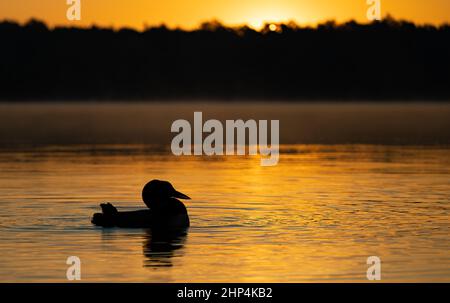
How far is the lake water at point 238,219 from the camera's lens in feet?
56.7

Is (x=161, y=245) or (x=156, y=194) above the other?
(x=156, y=194)

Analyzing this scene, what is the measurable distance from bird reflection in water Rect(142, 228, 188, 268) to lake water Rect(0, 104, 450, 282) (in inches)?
1.3

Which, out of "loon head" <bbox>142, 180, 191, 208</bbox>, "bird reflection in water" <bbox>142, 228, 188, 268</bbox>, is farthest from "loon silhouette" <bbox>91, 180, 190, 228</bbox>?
"bird reflection in water" <bbox>142, 228, 188, 268</bbox>

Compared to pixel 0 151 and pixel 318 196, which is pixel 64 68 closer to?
pixel 0 151

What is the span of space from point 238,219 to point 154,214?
159 centimetres

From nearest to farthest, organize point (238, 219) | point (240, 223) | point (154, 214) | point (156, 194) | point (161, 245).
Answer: point (161, 245)
point (154, 214)
point (240, 223)
point (156, 194)
point (238, 219)

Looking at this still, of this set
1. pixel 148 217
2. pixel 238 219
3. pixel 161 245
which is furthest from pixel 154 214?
pixel 161 245

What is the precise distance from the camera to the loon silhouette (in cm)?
2114

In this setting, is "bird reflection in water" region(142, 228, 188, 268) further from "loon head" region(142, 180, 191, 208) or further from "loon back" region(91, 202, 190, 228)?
"loon head" region(142, 180, 191, 208)

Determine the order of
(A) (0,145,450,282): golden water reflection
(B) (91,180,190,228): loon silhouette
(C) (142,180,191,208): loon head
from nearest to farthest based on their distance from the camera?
(A) (0,145,450,282): golden water reflection < (B) (91,180,190,228): loon silhouette < (C) (142,180,191,208): loon head

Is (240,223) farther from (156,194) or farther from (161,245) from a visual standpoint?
(161,245)

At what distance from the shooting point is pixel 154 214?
2139 centimetres

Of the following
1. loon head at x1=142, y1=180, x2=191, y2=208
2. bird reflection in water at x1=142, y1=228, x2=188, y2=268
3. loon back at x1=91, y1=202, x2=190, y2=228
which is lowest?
bird reflection in water at x1=142, y1=228, x2=188, y2=268

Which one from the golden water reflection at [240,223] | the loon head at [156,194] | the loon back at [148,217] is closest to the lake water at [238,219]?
the golden water reflection at [240,223]
